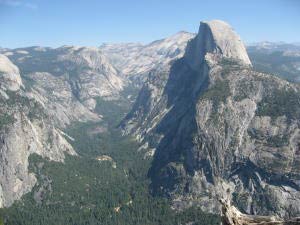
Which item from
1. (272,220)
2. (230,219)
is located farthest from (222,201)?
(272,220)

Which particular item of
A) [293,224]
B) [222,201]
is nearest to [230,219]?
[222,201]

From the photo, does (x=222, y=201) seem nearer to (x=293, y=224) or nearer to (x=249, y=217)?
(x=249, y=217)

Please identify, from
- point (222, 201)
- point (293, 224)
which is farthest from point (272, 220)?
point (222, 201)

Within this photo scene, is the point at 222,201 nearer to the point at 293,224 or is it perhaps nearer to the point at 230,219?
the point at 230,219

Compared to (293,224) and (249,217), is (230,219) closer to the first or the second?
(249,217)

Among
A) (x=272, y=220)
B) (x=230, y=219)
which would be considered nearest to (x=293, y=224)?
(x=272, y=220)
